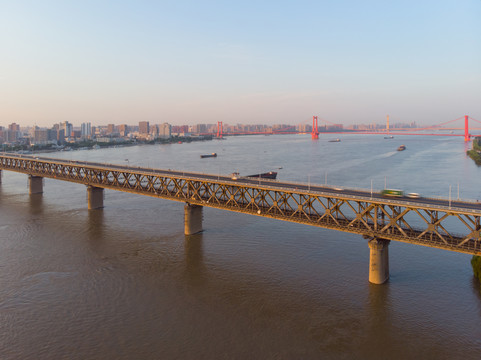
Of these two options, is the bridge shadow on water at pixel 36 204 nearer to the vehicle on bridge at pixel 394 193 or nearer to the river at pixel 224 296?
the river at pixel 224 296

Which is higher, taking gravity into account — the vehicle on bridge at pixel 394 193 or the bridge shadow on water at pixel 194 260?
the vehicle on bridge at pixel 394 193

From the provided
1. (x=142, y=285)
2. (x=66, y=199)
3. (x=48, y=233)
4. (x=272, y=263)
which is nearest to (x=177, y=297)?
(x=142, y=285)

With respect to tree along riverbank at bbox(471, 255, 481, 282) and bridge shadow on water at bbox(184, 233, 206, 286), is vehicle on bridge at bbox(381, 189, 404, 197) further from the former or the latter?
bridge shadow on water at bbox(184, 233, 206, 286)

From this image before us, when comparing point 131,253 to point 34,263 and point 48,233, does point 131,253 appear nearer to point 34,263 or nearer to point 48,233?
point 34,263

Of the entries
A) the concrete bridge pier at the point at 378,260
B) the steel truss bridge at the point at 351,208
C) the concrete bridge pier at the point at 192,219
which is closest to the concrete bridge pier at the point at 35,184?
the steel truss bridge at the point at 351,208

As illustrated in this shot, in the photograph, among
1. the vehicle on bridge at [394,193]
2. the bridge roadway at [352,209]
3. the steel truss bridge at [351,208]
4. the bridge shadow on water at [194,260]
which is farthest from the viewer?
the vehicle on bridge at [394,193]

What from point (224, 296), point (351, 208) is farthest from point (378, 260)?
point (224, 296)
